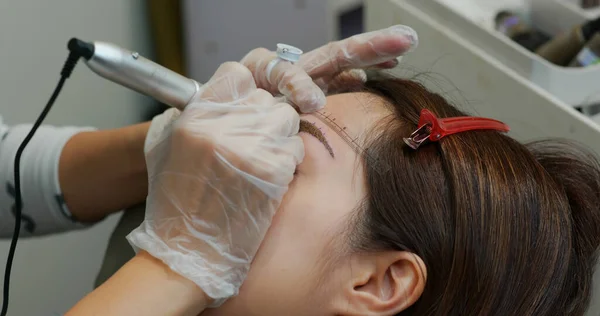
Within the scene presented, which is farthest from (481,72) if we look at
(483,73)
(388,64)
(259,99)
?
(259,99)

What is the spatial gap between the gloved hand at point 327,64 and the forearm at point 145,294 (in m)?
0.29

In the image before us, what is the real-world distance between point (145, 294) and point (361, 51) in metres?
0.48

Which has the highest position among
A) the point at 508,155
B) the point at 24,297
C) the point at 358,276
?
the point at 508,155

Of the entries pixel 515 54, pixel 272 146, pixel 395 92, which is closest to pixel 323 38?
pixel 515 54

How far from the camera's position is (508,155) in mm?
833

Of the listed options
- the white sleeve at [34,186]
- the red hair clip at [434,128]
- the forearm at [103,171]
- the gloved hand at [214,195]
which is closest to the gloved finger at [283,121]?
the gloved hand at [214,195]

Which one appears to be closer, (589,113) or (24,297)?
(589,113)

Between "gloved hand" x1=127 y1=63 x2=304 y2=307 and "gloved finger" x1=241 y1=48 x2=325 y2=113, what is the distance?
0.27 feet

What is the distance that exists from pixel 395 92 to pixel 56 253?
42.0 inches

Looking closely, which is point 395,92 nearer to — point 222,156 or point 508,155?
point 508,155

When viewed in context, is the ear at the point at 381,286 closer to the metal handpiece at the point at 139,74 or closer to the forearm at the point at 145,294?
the forearm at the point at 145,294

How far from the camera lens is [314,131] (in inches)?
32.8

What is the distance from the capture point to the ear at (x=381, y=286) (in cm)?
77

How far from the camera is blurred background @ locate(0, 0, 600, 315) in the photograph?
1.11m
